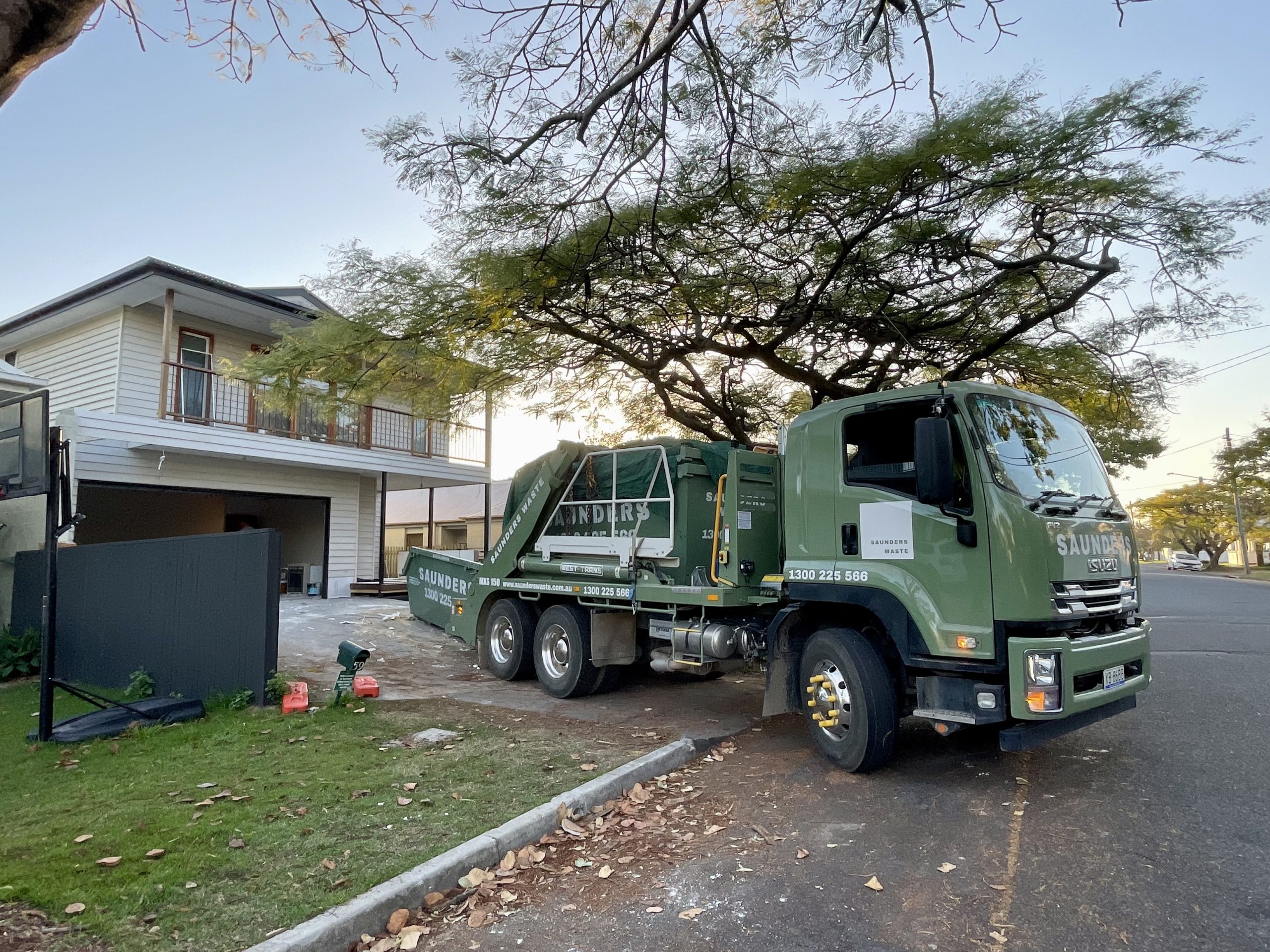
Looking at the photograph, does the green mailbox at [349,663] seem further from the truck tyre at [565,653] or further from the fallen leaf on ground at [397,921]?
the fallen leaf on ground at [397,921]

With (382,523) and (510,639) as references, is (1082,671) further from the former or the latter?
(382,523)

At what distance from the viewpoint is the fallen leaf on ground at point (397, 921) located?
352 centimetres

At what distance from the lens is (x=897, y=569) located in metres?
5.52

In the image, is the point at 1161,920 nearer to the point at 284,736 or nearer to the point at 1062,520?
the point at 1062,520

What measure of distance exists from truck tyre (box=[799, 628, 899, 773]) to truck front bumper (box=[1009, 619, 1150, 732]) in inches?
36.5

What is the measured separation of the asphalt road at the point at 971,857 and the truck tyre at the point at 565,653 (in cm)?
215

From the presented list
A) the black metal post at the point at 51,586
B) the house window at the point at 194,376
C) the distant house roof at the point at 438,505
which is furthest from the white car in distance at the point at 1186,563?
the black metal post at the point at 51,586

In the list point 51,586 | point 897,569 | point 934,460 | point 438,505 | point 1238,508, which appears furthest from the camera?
point 1238,508

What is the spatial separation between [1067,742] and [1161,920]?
3.22 meters

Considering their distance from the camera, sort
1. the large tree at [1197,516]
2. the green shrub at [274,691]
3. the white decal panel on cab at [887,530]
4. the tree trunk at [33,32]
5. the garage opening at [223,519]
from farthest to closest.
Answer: the large tree at [1197,516] < the garage opening at [223,519] < the green shrub at [274,691] < the white decal panel on cab at [887,530] < the tree trunk at [33,32]

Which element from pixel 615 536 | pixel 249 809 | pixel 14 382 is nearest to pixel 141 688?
pixel 249 809

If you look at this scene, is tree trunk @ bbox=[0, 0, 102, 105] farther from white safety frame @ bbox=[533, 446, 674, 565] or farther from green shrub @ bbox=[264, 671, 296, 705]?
green shrub @ bbox=[264, 671, 296, 705]

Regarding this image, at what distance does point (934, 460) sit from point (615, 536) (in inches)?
157

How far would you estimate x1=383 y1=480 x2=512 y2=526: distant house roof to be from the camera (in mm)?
28812
